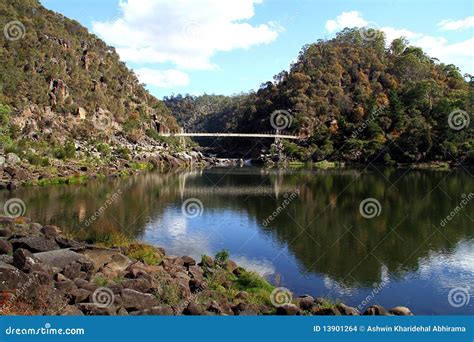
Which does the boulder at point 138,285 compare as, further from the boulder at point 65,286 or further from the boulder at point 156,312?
the boulder at point 156,312

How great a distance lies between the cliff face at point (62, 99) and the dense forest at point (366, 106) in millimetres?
28403

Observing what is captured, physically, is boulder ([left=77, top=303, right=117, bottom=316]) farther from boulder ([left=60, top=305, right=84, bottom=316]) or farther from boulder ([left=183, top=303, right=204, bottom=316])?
boulder ([left=183, top=303, right=204, bottom=316])

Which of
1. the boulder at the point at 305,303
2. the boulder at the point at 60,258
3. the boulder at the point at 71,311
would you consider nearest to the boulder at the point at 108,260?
the boulder at the point at 60,258

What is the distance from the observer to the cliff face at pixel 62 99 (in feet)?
186

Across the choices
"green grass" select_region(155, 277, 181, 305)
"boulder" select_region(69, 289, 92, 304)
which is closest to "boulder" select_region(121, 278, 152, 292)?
"green grass" select_region(155, 277, 181, 305)

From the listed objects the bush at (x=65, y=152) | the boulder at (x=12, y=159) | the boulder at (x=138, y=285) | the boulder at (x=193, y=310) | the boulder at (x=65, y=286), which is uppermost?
the bush at (x=65, y=152)

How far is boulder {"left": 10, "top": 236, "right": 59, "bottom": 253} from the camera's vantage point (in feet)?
44.8

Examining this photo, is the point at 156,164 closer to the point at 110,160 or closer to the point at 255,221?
the point at 110,160

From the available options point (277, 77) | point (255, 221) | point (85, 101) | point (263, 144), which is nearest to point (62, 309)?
point (255, 221)

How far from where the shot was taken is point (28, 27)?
75.1 m

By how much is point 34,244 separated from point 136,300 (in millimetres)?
5025

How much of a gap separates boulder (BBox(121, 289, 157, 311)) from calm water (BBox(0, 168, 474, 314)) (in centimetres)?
A: 563

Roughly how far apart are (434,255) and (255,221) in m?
10.5

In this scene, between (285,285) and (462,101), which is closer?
(285,285)
